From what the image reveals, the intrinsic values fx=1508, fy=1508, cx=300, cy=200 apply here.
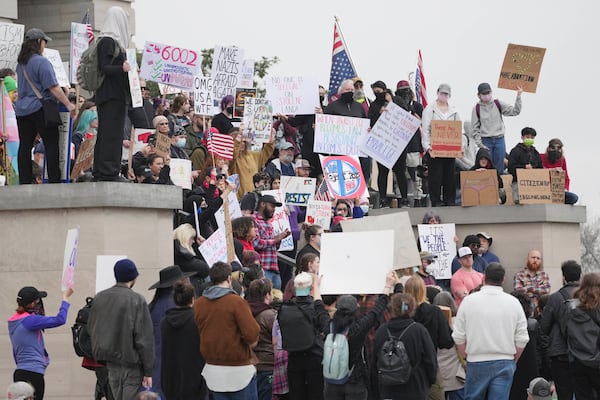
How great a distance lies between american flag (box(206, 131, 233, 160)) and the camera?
66.8ft

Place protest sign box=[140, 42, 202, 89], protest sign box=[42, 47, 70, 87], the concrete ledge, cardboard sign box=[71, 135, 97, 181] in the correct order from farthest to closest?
1. protest sign box=[140, 42, 202, 89]
2. protest sign box=[42, 47, 70, 87]
3. cardboard sign box=[71, 135, 97, 181]
4. the concrete ledge

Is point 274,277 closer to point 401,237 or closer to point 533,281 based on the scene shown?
point 401,237

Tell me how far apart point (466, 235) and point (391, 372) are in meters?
8.71

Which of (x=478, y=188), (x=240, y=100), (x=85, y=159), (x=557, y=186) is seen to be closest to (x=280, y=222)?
(x=478, y=188)

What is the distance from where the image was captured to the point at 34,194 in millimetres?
16031

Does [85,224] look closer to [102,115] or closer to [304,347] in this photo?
[102,115]

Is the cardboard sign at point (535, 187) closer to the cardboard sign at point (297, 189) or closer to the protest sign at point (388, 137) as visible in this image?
the protest sign at point (388, 137)

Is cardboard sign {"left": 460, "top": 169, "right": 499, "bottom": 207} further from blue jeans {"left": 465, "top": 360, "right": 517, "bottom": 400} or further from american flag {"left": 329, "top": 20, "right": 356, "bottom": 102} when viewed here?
blue jeans {"left": 465, "top": 360, "right": 517, "bottom": 400}

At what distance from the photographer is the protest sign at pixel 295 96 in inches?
918

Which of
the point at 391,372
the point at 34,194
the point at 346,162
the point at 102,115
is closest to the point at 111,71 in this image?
the point at 102,115

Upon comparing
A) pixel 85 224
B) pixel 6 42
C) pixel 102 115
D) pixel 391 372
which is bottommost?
pixel 391 372

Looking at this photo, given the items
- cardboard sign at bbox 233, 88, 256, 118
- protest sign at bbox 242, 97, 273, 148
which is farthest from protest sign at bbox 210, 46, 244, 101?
protest sign at bbox 242, 97, 273, 148

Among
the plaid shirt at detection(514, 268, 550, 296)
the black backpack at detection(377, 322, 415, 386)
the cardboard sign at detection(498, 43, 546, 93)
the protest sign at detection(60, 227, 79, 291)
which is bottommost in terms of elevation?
the black backpack at detection(377, 322, 415, 386)

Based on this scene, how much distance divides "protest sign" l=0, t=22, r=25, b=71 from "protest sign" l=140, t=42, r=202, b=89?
8.98 feet
